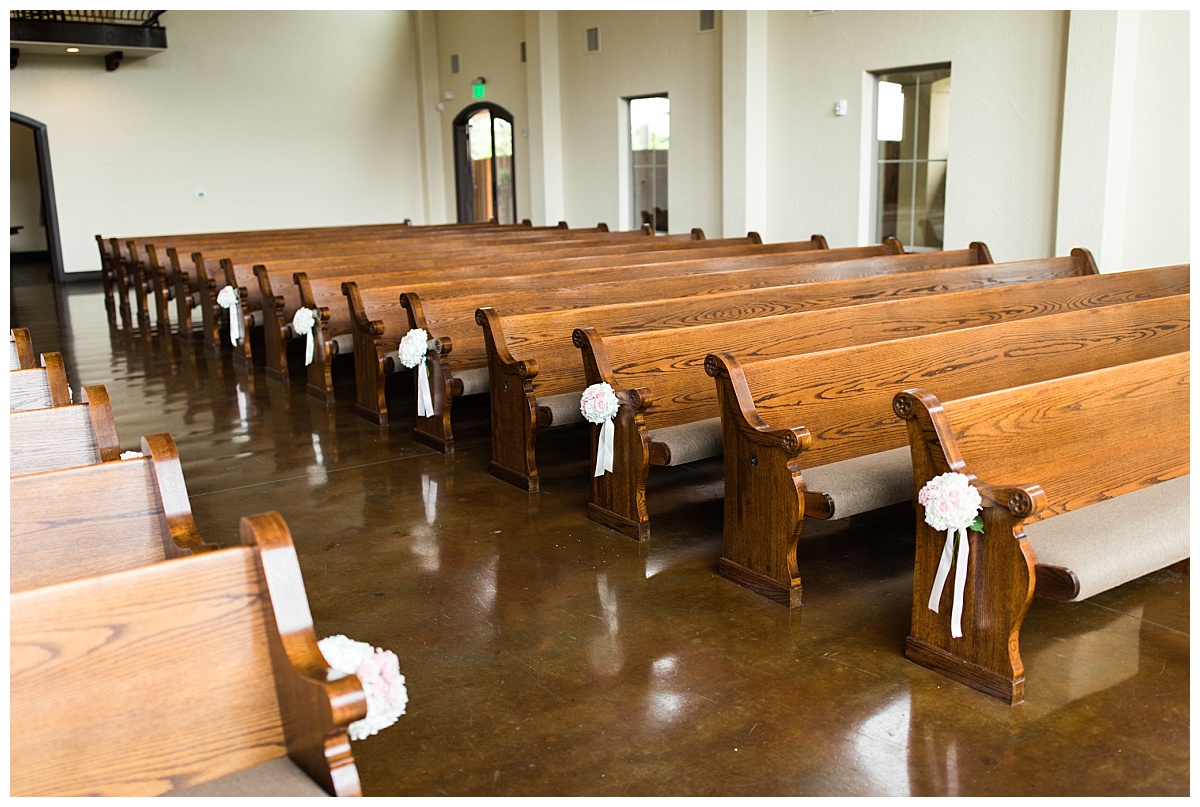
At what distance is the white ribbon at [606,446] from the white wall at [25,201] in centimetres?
1586

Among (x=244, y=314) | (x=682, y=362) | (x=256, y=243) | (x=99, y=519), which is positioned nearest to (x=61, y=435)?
(x=99, y=519)

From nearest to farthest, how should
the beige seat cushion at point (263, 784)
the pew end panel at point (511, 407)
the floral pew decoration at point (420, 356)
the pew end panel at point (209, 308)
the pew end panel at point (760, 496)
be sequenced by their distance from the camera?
the beige seat cushion at point (263, 784) → the pew end panel at point (760, 496) → the pew end panel at point (511, 407) → the floral pew decoration at point (420, 356) → the pew end panel at point (209, 308)

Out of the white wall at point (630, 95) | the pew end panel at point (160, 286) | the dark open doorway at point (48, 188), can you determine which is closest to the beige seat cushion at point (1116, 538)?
the pew end panel at point (160, 286)

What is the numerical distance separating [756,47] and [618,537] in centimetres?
633

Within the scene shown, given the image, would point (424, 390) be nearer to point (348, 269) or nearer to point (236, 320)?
point (348, 269)

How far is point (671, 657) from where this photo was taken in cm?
264

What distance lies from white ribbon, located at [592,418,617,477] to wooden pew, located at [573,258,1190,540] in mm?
31

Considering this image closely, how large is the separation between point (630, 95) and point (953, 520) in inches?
349

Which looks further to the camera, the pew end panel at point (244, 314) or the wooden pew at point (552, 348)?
the pew end panel at point (244, 314)

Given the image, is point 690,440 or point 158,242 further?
point 158,242

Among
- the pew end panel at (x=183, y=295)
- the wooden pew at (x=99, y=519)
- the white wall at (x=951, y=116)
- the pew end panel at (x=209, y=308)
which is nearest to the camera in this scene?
the wooden pew at (x=99, y=519)

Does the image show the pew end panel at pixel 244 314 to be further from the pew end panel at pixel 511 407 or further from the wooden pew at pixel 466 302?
the pew end panel at pixel 511 407

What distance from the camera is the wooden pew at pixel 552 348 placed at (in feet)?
12.9

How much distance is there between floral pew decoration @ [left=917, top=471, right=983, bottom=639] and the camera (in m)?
2.33
